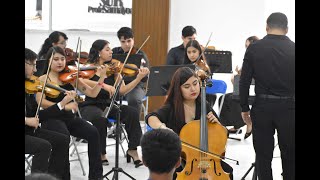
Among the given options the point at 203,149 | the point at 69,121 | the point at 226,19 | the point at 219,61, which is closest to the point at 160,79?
the point at 69,121

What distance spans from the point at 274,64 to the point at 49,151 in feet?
5.21

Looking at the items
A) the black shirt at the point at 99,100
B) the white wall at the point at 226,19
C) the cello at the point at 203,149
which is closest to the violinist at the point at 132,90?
the black shirt at the point at 99,100

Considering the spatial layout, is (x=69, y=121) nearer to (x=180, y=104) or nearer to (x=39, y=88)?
(x=39, y=88)

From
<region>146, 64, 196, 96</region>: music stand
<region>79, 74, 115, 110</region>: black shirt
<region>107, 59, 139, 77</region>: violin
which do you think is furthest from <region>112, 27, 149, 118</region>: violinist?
<region>146, 64, 196, 96</region>: music stand

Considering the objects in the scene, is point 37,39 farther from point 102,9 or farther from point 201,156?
point 201,156

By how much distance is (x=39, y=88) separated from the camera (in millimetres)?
3248

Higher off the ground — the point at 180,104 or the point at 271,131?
the point at 180,104

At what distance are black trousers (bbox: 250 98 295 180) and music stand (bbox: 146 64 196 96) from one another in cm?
82

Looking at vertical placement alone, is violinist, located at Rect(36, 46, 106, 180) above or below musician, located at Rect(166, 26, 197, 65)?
below

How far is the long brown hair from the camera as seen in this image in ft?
9.96

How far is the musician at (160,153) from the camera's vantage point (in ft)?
5.79

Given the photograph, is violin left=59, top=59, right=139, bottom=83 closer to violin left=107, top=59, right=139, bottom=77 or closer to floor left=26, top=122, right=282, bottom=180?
violin left=107, top=59, right=139, bottom=77
